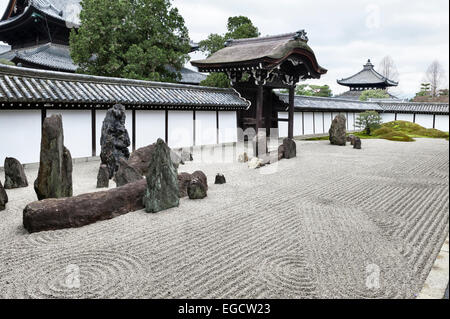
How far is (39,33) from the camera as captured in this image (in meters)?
29.4

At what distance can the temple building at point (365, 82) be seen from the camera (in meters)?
58.5

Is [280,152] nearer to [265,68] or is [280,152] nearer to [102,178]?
[265,68]

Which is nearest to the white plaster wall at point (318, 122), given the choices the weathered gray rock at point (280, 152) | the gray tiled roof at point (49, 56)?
the weathered gray rock at point (280, 152)

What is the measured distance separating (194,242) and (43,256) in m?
2.45

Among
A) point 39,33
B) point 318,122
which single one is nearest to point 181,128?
point 318,122

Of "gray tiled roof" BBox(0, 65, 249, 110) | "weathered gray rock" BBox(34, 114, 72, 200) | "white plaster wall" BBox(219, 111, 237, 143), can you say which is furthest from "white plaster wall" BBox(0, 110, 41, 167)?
"white plaster wall" BBox(219, 111, 237, 143)

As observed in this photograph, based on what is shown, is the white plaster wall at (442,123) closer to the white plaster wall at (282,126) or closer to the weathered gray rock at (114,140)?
the white plaster wall at (282,126)

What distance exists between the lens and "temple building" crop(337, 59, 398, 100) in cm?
5853

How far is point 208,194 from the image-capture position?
398 inches

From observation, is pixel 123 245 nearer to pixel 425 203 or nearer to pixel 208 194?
pixel 208 194

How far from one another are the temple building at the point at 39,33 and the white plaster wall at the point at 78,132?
35.1 ft

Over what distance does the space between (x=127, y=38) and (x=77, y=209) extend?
18223 millimetres
